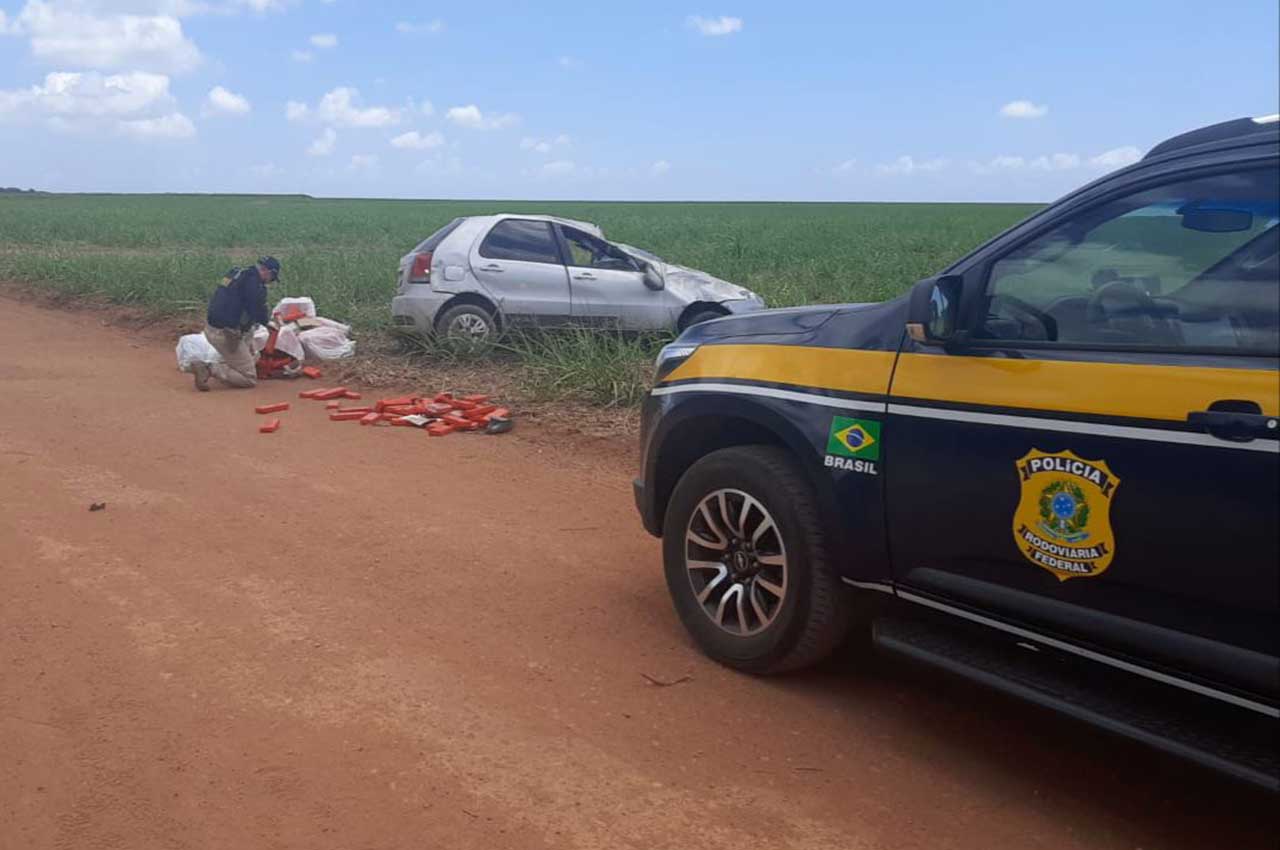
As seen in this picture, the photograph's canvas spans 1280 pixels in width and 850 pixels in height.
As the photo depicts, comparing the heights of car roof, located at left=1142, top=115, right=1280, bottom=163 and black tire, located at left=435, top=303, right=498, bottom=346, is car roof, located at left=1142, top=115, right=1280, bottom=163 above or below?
above

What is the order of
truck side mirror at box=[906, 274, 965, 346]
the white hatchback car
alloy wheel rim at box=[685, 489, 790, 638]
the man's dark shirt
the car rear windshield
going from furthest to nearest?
the car rear windshield → the white hatchback car → the man's dark shirt → alloy wheel rim at box=[685, 489, 790, 638] → truck side mirror at box=[906, 274, 965, 346]

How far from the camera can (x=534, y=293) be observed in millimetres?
11828

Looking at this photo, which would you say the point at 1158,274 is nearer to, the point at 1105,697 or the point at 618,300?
the point at 1105,697

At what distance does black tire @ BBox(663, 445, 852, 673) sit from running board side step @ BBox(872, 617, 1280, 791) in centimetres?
26

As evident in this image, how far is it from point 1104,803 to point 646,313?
8.60 metres

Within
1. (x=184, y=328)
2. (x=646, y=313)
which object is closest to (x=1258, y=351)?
(x=646, y=313)

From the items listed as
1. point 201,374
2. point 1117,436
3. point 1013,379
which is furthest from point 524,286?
point 1117,436

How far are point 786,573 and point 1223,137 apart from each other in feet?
6.43

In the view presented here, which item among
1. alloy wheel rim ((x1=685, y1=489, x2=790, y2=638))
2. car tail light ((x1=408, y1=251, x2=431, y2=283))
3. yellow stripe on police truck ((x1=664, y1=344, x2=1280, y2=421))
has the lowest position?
alloy wheel rim ((x1=685, y1=489, x2=790, y2=638))

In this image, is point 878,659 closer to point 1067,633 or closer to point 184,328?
point 1067,633

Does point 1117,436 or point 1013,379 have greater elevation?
point 1013,379

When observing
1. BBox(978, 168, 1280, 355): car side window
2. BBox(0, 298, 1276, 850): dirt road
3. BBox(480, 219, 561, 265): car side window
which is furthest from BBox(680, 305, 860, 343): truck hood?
BBox(480, 219, 561, 265): car side window

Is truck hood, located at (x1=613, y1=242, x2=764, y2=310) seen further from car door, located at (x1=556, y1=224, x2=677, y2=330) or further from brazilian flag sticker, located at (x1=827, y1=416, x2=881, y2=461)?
brazilian flag sticker, located at (x1=827, y1=416, x2=881, y2=461)

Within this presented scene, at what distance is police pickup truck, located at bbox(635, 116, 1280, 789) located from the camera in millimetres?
3039
